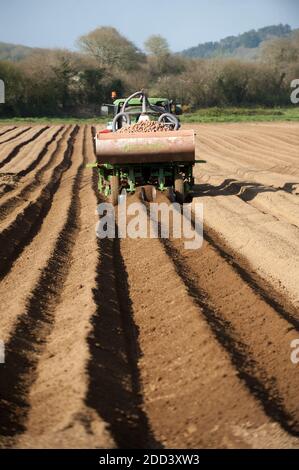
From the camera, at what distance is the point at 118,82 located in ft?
179

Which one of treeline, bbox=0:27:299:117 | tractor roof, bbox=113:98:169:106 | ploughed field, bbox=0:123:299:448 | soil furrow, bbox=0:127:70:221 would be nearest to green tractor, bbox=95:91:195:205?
tractor roof, bbox=113:98:169:106

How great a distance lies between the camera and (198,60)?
213ft

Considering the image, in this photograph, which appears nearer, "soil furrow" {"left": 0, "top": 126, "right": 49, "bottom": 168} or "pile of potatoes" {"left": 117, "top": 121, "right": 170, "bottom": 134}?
"pile of potatoes" {"left": 117, "top": 121, "right": 170, "bottom": 134}

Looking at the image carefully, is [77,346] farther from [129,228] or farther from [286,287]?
[129,228]

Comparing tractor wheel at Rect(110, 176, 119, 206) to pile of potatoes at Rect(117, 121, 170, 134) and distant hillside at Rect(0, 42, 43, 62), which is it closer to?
pile of potatoes at Rect(117, 121, 170, 134)

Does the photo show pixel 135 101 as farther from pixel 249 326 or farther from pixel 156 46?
pixel 156 46

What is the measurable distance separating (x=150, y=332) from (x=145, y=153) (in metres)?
5.49

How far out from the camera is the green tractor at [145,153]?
1053 centimetres

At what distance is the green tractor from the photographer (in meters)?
10.5

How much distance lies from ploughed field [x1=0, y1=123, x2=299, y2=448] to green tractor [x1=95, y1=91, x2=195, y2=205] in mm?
823

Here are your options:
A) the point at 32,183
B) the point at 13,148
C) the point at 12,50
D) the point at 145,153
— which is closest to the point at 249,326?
the point at 145,153

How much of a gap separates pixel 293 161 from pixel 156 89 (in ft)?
126

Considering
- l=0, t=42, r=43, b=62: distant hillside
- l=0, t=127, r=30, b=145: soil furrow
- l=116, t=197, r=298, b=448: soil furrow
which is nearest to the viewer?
l=116, t=197, r=298, b=448: soil furrow

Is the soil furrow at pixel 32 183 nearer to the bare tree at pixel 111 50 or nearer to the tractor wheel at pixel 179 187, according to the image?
the tractor wheel at pixel 179 187
